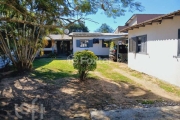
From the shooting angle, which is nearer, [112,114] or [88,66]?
[112,114]

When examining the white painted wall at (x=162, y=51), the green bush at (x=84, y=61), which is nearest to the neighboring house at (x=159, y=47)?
the white painted wall at (x=162, y=51)

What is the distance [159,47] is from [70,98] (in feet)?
16.7

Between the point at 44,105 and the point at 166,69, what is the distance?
5561 mm

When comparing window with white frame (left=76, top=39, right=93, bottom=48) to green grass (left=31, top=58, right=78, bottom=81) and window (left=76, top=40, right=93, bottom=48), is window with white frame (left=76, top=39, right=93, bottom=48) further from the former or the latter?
green grass (left=31, top=58, right=78, bottom=81)

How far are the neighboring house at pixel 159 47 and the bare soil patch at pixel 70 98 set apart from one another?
1663mm

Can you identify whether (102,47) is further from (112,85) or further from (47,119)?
(47,119)

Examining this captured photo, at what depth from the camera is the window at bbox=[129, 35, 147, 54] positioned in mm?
9391

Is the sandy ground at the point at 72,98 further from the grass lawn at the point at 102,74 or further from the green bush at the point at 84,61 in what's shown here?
the green bush at the point at 84,61

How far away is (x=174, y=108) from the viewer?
13.8ft

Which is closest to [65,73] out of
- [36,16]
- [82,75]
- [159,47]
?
[82,75]

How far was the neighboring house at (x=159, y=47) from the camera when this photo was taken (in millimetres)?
6492

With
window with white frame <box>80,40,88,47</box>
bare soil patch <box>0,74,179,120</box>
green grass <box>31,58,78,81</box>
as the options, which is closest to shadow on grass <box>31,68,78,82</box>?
green grass <box>31,58,78,81</box>

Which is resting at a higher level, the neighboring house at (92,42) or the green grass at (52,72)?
the neighboring house at (92,42)

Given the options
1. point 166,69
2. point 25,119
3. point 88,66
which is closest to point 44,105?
point 25,119
